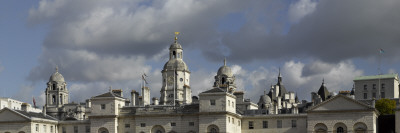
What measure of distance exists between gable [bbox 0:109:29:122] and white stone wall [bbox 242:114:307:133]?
1187 inches

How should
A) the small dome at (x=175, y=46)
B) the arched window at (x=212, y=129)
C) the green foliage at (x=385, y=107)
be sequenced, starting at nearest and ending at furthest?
the arched window at (x=212, y=129)
the green foliage at (x=385, y=107)
the small dome at (x=175, y=46)

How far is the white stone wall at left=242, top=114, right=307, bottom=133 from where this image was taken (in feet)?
331

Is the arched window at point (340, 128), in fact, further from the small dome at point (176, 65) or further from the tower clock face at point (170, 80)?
the tower clock face at point (170, 80)

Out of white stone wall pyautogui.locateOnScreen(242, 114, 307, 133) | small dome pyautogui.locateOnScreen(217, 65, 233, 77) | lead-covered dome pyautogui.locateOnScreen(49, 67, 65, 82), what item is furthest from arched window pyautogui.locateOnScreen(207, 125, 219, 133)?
lead-covered dome pyautogui.locateOnScreen(49, 67, 65, 82)

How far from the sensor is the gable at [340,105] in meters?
94.4

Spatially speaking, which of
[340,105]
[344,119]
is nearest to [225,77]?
[340,105]

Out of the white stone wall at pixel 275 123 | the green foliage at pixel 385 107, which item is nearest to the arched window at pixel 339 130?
the white stone wall at pixel 275 123

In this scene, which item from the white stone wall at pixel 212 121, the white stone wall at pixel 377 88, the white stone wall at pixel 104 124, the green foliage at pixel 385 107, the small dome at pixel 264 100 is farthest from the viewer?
the white stone wall at pixel 377 88

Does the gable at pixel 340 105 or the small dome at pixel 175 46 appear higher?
the small dome at pixel 175 46

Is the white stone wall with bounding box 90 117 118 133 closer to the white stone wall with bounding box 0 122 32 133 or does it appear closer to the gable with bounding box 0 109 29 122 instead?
the white stone wall with bounding box 0 122 32 133

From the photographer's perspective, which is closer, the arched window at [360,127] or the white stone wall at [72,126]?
the arched window at [360,127]

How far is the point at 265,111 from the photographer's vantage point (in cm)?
11088

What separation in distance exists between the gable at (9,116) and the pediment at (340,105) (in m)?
39.2

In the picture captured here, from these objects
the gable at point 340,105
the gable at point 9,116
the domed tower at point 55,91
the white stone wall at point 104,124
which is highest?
the domed tower at point 55,91
